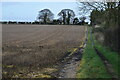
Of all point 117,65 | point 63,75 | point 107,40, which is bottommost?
point 63,75

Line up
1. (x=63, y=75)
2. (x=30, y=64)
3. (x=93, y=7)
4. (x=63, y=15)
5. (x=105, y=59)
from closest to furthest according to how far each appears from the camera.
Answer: (x=63, y=75) < (x=105, y=59) < (x=30, y=64) < (x=93, y=7) < (x=63, y=15)

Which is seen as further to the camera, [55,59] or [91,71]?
[55,59]

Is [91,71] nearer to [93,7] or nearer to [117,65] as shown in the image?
[117,65]

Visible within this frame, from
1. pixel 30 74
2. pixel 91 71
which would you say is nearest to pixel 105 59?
pixel 91 71

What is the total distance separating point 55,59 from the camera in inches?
598

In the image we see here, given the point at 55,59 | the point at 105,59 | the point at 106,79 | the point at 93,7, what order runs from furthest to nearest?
the point at 93,7, the point at 55,59, the point at 105,59, the point at 106,79

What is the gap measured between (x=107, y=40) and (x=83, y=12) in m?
21.1

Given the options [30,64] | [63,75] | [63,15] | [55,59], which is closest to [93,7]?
[55,59]

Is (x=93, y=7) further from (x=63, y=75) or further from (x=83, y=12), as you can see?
(x=63, y=75)

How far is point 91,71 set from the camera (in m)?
10.5

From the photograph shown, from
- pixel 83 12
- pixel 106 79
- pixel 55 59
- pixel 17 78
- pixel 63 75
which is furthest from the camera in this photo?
pixel 83 12

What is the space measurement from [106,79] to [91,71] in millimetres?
1483

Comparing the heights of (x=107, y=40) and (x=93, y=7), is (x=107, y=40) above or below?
below

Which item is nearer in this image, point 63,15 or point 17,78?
point 17,78
